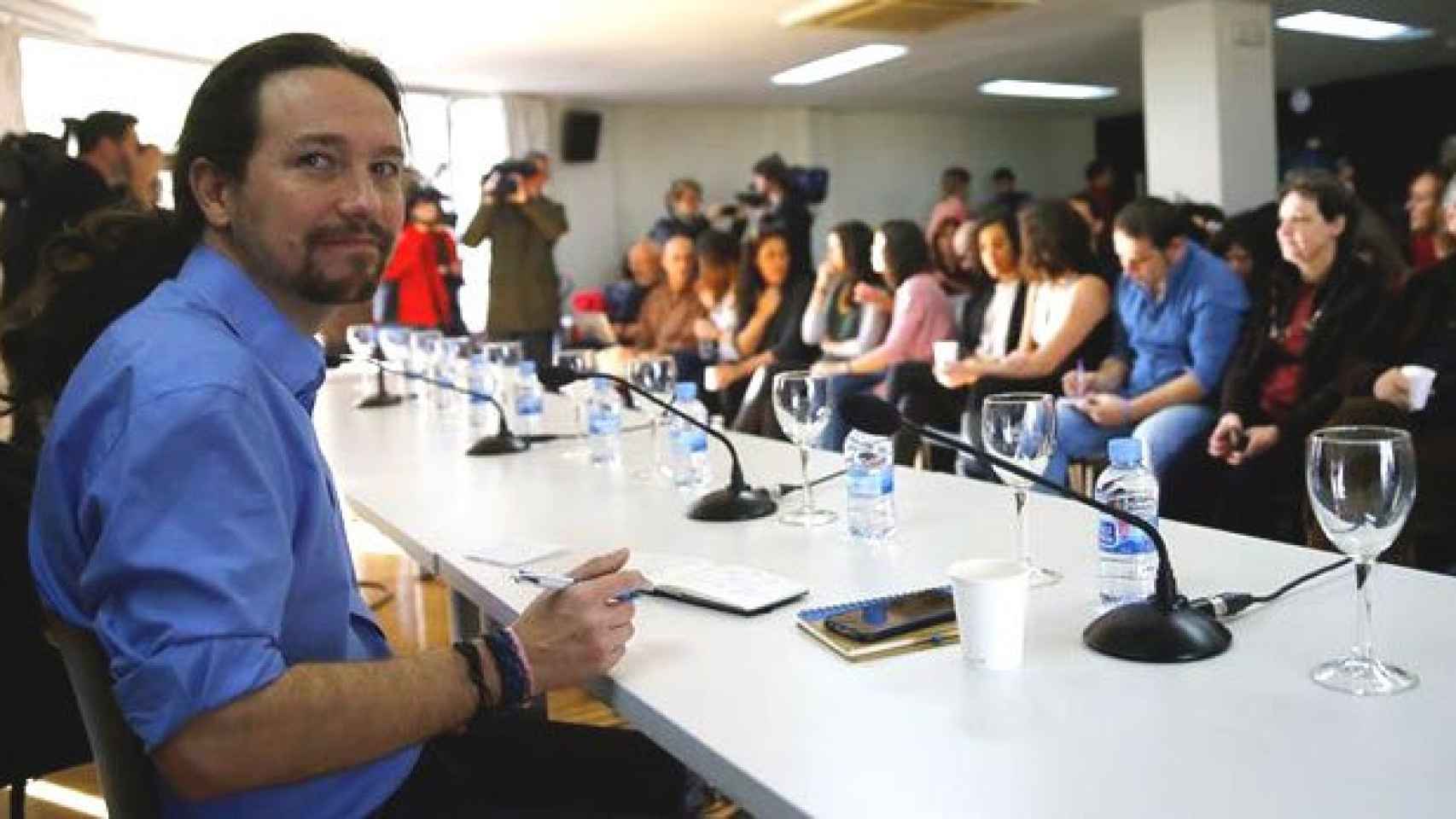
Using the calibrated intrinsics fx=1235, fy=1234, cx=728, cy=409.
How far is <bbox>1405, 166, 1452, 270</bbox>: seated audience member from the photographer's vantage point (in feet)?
10.8

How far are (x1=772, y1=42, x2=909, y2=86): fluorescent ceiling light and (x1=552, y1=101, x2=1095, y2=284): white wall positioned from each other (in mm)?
1354

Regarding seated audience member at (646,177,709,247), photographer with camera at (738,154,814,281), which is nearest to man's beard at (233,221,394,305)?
photographer with camera at (738,154,814,281)

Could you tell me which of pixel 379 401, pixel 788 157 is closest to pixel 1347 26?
Answer: pixel 788 157

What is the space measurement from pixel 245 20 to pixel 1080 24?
4.56m

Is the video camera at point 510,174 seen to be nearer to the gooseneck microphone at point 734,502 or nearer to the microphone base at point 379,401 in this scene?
the microphone base at point 379,401

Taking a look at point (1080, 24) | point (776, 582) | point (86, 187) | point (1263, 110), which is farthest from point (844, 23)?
point (776, 582)

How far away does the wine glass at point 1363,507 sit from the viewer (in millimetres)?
917

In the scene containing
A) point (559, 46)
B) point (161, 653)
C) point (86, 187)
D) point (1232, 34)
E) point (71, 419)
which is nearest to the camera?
point (161, 653)

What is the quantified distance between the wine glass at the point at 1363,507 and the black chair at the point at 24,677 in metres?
1.19

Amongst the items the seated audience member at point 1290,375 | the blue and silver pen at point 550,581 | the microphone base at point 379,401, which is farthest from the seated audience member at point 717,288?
the blue and silver pen at point 550,581

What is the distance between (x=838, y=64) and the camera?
8.42m

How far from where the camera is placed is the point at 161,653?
821mm

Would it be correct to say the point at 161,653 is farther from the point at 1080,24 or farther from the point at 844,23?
the point at 1080,24

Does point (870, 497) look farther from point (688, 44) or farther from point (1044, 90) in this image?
point (1044, 90)
